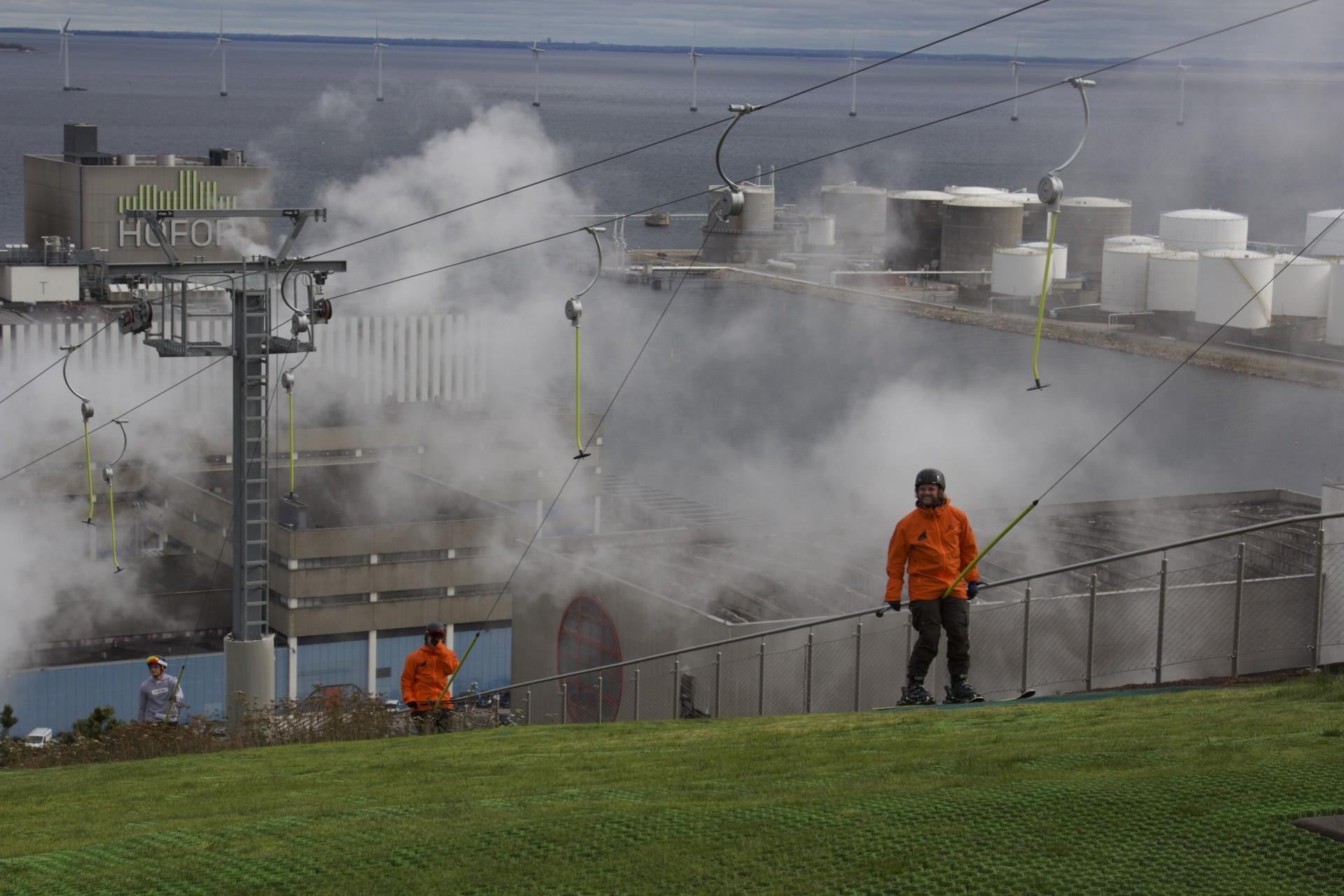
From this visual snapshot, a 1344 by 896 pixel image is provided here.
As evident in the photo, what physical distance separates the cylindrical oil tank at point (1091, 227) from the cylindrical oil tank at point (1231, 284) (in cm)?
2058

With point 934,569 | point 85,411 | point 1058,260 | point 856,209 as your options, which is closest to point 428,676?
point 934,569

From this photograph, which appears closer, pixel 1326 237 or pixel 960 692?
pixel 960 692

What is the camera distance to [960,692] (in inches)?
499

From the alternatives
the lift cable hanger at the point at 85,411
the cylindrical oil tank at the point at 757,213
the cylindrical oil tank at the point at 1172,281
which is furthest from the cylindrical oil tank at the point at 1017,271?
the lift cable hanger at the point at 85,411

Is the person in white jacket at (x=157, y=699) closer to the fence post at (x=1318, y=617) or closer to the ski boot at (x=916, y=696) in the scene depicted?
the ski boot at (x=916, y=696)

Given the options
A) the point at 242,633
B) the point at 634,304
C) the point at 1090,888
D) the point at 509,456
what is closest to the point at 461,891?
the point at 1090,888

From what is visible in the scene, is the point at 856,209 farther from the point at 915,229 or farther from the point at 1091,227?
the point at 1091,227

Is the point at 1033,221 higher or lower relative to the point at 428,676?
higher

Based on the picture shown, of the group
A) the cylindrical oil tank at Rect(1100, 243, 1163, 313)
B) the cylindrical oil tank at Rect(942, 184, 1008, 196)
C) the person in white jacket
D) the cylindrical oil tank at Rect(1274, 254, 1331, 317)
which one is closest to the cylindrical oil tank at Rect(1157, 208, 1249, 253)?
the cylindrical oil tank at Rect(1100, 243, 1163, 313)

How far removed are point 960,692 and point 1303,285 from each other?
83.5m

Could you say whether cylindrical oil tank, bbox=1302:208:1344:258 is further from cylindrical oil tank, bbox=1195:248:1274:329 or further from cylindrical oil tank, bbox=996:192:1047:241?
cylindrical oil tank, bbox=996:192:1047:241

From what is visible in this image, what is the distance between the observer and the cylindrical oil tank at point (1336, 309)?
8575cm

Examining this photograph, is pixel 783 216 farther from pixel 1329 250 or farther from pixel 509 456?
pixel 509 456

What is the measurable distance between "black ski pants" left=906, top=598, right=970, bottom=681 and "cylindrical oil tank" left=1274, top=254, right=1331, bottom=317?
7984 cm
